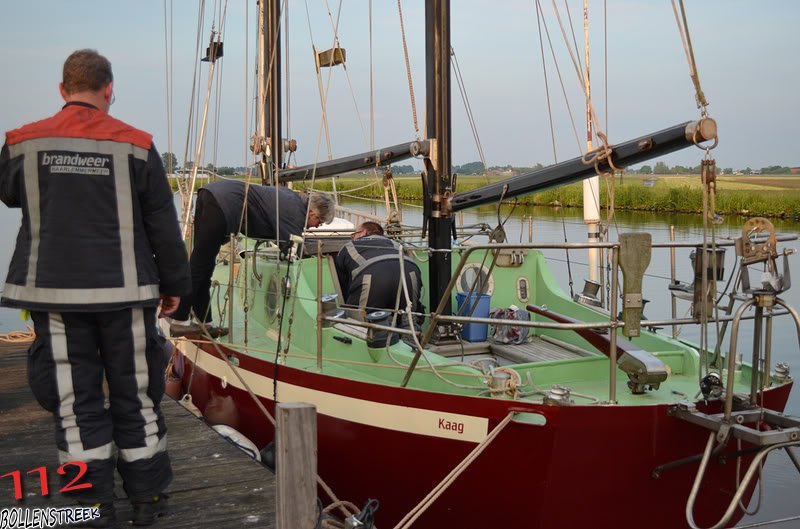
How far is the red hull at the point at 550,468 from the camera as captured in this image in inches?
184

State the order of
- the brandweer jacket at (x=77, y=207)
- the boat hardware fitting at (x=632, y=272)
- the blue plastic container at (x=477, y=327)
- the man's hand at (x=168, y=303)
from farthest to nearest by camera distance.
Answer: the blue plastic container at (x=477, y=327), the boat hardware fitting at (x=632, y=272), the man's hand at (x=168, y=303), the brandweer jacket at (x=77, y=207)

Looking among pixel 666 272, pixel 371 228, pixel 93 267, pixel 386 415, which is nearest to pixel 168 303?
pixel 93 267

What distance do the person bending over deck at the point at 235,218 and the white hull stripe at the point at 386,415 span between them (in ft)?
2.97

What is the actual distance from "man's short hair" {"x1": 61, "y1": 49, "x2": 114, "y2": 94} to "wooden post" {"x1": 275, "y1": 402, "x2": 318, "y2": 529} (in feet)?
5.35

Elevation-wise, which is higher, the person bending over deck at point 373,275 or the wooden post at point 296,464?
the person bending over deck at point 373,275

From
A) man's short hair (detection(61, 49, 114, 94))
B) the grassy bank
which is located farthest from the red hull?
the grassy bank

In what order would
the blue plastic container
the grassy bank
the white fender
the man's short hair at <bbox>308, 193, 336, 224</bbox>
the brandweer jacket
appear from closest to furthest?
the brandweer jacket < the white fender < the man's short hair at <bbox>308, 193, 336, 224</bbox> < the blue plastic container < the grassy bank

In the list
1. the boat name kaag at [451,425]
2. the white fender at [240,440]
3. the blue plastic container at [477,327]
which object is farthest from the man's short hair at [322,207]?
the boat name kaag at [451,425]

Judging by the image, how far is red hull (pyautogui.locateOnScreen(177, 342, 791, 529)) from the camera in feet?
15.4

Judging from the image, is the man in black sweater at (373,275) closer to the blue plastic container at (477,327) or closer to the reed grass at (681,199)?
the blue plastic container at (477,327)

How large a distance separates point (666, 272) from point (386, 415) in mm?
16660

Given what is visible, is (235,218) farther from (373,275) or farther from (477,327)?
(477,327)

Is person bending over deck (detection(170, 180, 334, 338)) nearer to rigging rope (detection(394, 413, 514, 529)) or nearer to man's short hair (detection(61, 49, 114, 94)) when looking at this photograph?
rigging rope (detection(394, 413, 514, 529))

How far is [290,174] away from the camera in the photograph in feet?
29.0
